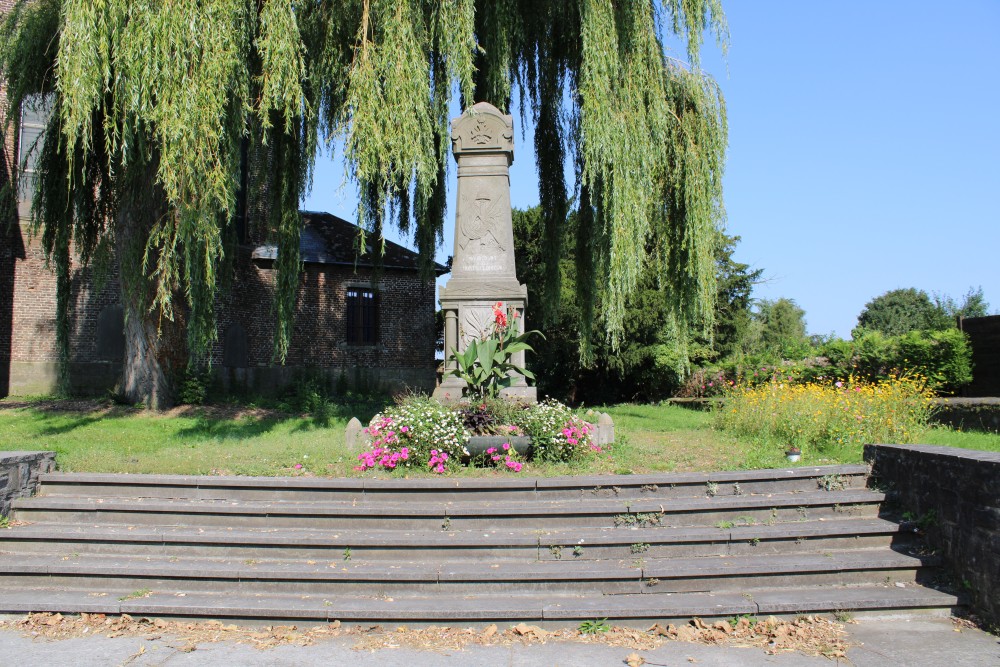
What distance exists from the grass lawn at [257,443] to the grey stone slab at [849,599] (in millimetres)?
1906

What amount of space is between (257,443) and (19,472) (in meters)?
3.01

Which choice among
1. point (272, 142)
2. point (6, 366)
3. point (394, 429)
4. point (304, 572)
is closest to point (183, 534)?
point (304, 572)

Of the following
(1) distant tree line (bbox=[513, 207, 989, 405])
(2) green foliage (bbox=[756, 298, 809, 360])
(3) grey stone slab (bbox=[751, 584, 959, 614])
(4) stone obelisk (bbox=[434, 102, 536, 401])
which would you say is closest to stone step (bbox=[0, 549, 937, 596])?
(3) grey stone slab (bbox=[751, 584, 959, 614])

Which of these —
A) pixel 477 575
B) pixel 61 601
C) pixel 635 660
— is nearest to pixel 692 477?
pixel 477 575

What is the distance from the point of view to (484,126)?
9273mm

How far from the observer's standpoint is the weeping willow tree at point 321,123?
7637 millimetres

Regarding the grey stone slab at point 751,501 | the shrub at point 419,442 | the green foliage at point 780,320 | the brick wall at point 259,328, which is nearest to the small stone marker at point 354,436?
the shrub at point 419,442

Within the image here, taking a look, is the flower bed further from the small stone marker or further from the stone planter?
the small stone marker

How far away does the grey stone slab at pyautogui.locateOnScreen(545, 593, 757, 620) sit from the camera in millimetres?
4418

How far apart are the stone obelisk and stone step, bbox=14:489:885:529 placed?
9.80 ft

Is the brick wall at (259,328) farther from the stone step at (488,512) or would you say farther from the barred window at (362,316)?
the stone step at (488,512)

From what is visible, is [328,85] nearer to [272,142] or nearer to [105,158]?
[272,142]

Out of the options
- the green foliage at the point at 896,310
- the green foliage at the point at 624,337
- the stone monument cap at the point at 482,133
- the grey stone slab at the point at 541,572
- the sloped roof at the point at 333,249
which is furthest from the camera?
the green foliage at the point at 896,310

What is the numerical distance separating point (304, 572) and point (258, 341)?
15.4 metres
